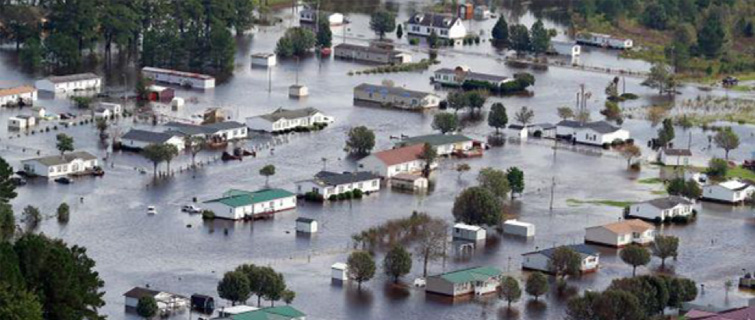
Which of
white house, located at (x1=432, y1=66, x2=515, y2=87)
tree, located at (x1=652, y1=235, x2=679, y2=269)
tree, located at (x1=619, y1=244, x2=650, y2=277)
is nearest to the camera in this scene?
tree, located at (x1=619, y1=244, x2=650, y2=277)

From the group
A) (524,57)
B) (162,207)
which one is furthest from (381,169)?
(524,57)

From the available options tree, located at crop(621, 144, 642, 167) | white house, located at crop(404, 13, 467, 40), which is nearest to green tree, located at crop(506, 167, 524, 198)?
tree, located at crop(621, 144, 642, 167)

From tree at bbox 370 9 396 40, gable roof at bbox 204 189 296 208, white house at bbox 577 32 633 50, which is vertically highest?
tree at bbox 370 9 396 40

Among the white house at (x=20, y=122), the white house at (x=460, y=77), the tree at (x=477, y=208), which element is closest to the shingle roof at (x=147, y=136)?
the white house at (x=20, y=122)

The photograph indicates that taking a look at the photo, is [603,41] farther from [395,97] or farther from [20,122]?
[20,122]

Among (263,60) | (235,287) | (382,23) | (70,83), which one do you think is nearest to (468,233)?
(235,287)

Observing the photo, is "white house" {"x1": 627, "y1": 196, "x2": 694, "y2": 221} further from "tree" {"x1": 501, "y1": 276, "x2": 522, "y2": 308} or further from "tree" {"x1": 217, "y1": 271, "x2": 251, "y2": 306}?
"tree" {"x1": 217, "y1": 271, "x2": 251, "y2": 306}

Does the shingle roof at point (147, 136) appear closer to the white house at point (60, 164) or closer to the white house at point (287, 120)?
the white house at point (60, 164)
